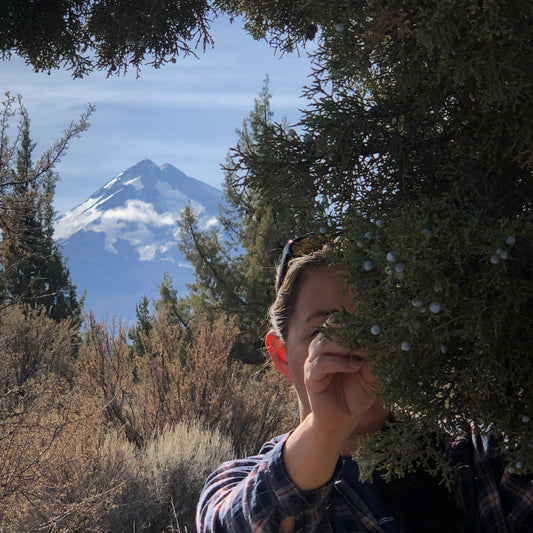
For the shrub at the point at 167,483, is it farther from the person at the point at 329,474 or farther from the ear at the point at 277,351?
the person at the point at 329,474

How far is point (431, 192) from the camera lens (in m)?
1.12

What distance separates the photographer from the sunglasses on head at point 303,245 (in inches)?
46.6

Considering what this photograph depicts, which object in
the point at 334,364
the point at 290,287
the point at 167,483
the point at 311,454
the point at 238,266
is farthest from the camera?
the point at 238,266

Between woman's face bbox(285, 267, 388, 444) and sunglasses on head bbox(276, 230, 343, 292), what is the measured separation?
0.20ft

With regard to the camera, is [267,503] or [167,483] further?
[167,483]

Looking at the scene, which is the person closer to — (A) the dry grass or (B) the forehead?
(B) the forehead

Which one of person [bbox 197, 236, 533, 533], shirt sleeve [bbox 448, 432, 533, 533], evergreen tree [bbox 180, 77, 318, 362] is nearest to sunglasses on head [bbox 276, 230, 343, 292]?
person [bbox 197, 236, 533, 533]

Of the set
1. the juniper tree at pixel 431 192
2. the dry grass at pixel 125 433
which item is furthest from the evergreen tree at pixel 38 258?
the juniper tree at pixel 431 192

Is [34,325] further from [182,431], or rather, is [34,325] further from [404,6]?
[404,6]

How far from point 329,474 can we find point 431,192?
0.59 m

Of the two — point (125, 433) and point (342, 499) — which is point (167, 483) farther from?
point (342, 499)

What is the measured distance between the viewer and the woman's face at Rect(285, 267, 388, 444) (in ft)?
4.75

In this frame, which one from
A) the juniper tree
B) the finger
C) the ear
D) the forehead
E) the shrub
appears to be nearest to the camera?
the juniper tree

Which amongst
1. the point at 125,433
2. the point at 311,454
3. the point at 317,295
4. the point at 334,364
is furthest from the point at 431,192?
the point at 125,433
